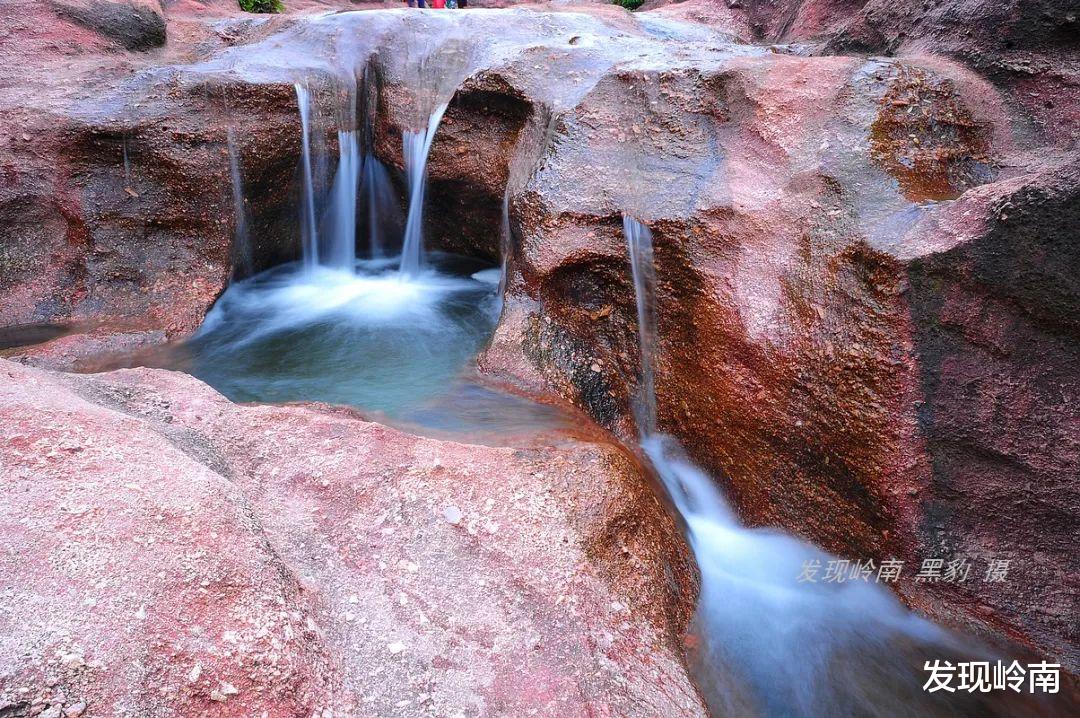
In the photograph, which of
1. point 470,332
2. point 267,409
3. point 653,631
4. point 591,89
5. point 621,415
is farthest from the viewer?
point 470,332

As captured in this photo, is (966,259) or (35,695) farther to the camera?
(966,259)

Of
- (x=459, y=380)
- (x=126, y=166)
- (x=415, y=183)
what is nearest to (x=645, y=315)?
(x=459, y=380)

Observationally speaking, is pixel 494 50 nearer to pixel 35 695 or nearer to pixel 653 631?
pixel 653 631

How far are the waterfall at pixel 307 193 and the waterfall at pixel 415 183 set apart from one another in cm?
95

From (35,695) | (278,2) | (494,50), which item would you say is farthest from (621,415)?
(278,2)

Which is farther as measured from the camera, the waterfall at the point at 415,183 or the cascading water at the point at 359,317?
the waterfall at the point at 415,183

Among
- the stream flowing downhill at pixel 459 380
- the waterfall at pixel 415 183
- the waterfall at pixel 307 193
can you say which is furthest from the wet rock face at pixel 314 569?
the waterfall at pixel 415 183

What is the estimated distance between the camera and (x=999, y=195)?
3.03 m

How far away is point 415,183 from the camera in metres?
6.71

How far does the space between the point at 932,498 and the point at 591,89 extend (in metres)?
3.66

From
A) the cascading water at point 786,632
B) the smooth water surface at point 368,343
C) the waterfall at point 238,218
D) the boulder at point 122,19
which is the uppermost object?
the boulder at point 122,19

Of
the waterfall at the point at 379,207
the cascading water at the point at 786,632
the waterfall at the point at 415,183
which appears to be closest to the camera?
the cascading water at the point at 786,632

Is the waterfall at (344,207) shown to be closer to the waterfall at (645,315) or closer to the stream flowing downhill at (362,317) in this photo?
the stream flowing downhill at (362,317)

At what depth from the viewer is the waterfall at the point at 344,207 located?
6863 millimetres
